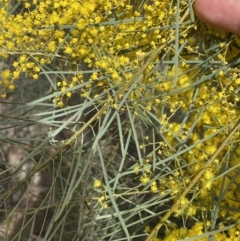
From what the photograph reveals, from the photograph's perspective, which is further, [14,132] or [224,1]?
[14,132]

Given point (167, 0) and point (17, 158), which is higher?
point (167, 0)

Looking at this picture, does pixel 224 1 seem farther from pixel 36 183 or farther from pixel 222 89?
pixel 36 183

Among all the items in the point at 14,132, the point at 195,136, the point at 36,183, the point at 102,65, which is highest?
the point at 102,65

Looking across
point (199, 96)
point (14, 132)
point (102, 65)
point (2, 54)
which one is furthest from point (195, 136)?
point (14, 132)

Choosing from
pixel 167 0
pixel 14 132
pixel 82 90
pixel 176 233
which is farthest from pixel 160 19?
pixel 14 132

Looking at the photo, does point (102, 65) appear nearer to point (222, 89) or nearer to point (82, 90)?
point (82, 90)

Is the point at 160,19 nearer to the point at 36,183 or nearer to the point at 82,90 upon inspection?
the point at 82,90

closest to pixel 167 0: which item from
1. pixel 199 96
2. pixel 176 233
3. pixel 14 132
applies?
pixel 199 96

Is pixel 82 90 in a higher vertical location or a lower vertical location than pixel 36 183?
higher
